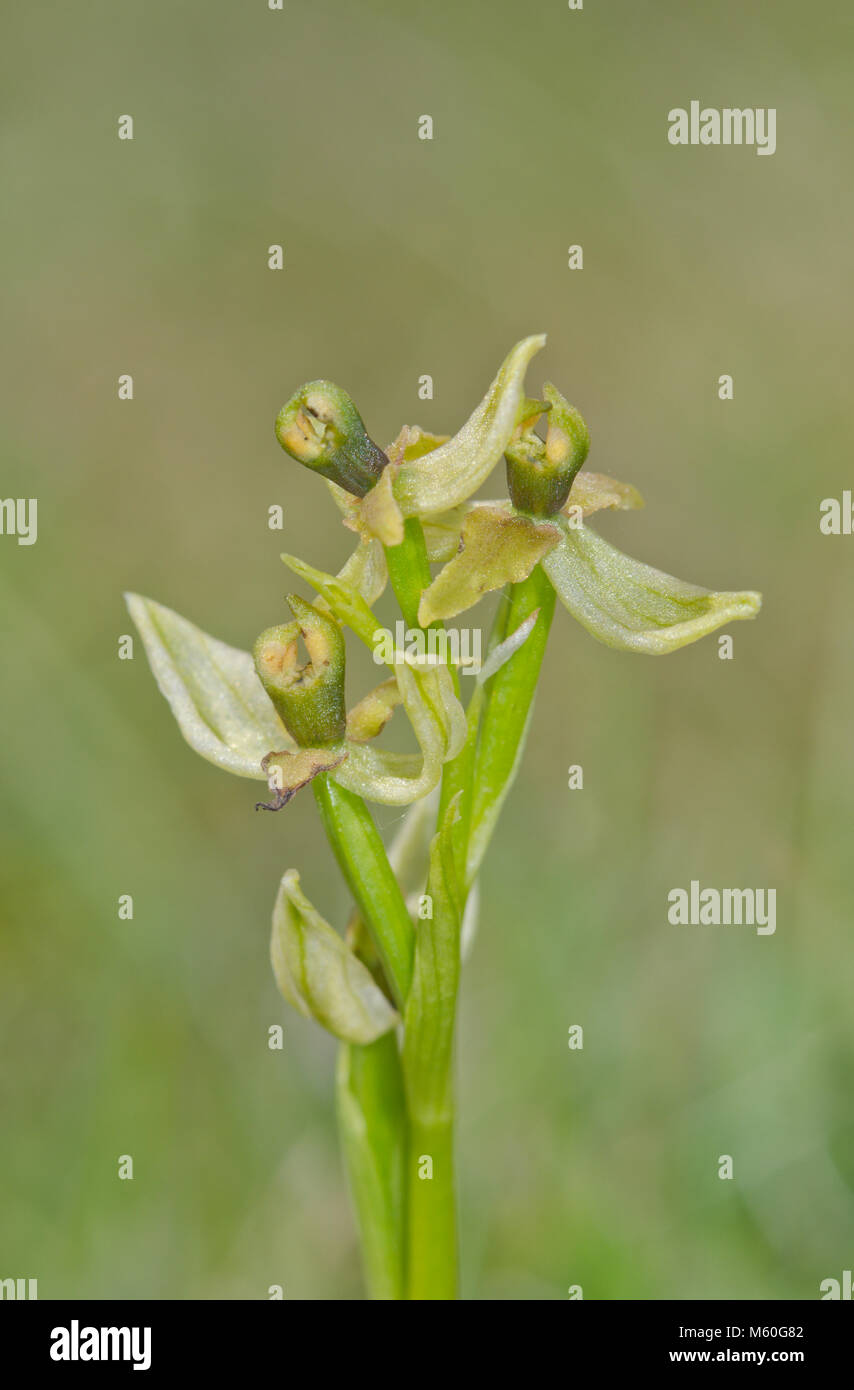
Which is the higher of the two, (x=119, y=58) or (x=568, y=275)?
(x=119, y=58)

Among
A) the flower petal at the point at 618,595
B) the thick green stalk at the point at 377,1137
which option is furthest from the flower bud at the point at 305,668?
A: the thick green stalk at the point at 377,1137

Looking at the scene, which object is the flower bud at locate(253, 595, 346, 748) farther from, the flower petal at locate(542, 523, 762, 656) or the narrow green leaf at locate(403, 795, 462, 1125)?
the flower petal at locate(542, 523, 762, 656)

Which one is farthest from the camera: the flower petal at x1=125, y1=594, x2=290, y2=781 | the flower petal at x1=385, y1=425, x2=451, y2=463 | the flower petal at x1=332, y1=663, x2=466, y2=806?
the flower petal at x1=125, y1=594, x2=290, y2=781

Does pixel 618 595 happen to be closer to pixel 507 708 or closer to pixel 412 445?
pixel 507 708

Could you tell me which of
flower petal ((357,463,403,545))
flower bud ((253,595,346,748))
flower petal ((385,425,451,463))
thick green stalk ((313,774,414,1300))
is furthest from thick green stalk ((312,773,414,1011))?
flower petal ((385,425,451,463))

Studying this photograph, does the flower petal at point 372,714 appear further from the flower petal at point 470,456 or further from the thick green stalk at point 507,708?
the flower petal at point 470,456
